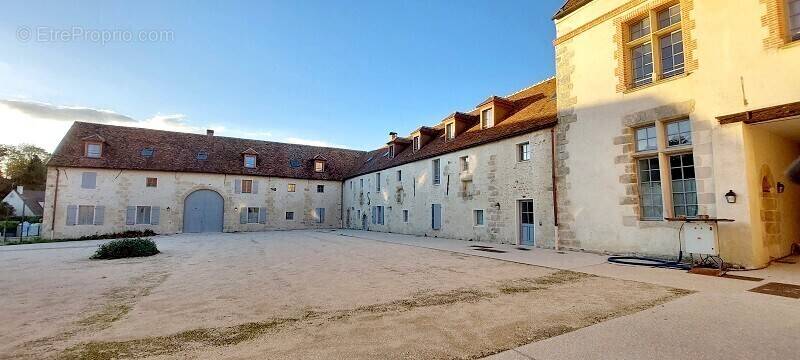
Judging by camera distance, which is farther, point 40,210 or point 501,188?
point 40,210

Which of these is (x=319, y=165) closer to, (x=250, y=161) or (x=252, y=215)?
(x=250, y=161)

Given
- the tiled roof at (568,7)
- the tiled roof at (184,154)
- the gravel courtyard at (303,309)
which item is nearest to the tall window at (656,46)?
the tiled roof at (568,7)

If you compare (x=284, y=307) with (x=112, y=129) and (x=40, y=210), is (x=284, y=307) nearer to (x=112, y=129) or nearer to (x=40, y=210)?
(x=112, y=129)

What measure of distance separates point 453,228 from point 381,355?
52.9 feet

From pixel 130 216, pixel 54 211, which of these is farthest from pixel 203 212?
pixel 54 211

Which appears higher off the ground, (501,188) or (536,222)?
(501,188)

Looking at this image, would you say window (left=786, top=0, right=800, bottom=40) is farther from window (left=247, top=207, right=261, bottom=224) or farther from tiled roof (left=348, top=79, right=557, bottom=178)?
window (left=247, top=207, right=261, bottom=224)

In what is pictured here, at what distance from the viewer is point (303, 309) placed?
537 cm

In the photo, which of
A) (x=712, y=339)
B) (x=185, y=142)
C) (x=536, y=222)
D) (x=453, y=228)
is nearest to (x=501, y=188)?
(x=536, y=222)

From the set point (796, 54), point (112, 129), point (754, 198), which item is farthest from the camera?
point (112, 129)

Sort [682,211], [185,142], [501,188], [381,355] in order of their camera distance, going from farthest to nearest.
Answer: [185,142], [501,188], [682,211], [381,355]

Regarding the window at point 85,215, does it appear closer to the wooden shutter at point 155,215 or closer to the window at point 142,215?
the window at point 142,215

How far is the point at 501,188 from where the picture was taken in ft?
53.7

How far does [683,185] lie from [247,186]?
2917 centimetres
